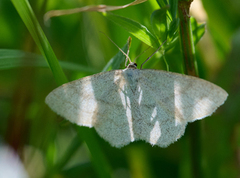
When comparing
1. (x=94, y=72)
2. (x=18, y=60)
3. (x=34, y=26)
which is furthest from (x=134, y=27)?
(x=18, y=60)

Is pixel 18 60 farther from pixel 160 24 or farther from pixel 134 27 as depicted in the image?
pixel 160 24

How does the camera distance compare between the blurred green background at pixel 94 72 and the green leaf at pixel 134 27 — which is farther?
the blurred green background at pixel 94 72

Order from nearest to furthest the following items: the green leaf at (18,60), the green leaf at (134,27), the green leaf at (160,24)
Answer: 1. the green leaf at (160,24)
2. the green leaf at (134,27)
3. the green leaf at (18,60)

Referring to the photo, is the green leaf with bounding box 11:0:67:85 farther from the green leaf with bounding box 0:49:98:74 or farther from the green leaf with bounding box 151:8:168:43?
the green leaf with bounding box 151:8:168:43

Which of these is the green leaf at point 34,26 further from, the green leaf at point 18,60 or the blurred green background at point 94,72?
the green leaf at point 18,60

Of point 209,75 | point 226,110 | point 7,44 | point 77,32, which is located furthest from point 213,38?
point 7,44

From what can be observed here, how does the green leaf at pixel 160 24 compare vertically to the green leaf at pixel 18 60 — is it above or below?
above

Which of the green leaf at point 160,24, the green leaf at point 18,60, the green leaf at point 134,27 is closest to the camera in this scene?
the green leaf at point 160,24

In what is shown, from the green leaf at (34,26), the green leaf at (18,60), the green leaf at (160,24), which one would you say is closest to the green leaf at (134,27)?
the green leaf at (160,24)
